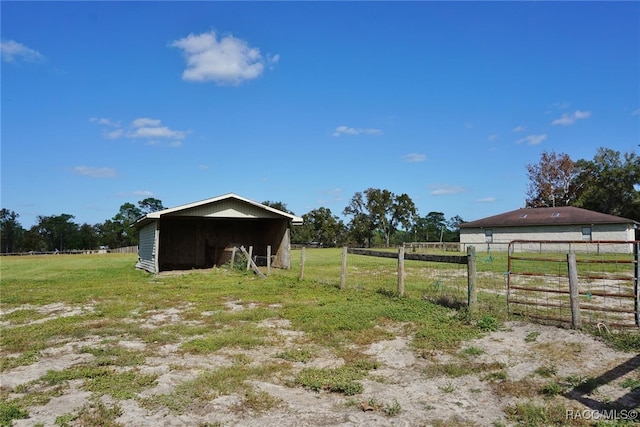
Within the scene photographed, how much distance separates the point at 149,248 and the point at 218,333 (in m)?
15.4

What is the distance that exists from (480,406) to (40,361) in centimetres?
571

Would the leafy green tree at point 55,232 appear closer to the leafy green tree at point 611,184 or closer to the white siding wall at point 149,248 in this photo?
the white siding wall at point 149,248

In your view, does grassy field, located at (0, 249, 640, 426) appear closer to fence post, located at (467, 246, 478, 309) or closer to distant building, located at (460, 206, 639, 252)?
fence post, located at (467, 246, 478, 309)

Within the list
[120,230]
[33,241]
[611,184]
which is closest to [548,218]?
[611,184]

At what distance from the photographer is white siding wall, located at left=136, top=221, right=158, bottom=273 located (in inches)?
756

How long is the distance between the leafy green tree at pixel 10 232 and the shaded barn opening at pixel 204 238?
300 ft

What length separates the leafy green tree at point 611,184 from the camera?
46375 millimetres

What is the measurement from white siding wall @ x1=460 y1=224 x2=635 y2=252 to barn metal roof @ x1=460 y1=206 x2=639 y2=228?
462 millimetres

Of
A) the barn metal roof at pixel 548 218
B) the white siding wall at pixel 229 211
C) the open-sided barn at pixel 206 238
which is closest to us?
the white siding wall at pixel 229 211

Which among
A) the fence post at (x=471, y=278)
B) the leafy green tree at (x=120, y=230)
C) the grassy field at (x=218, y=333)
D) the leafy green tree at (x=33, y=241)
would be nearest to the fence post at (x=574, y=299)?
the grassy field at (x=218, y=333)

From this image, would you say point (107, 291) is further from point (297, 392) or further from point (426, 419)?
point (426, 419)

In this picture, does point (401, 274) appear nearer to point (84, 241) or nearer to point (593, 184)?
point (593, 184)

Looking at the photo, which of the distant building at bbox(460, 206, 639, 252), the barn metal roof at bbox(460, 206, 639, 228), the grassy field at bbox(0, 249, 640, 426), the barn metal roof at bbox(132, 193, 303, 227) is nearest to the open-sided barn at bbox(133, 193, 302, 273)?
the barn metal roof at bbox(132, 193, 303, 227)

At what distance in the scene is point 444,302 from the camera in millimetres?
8648
